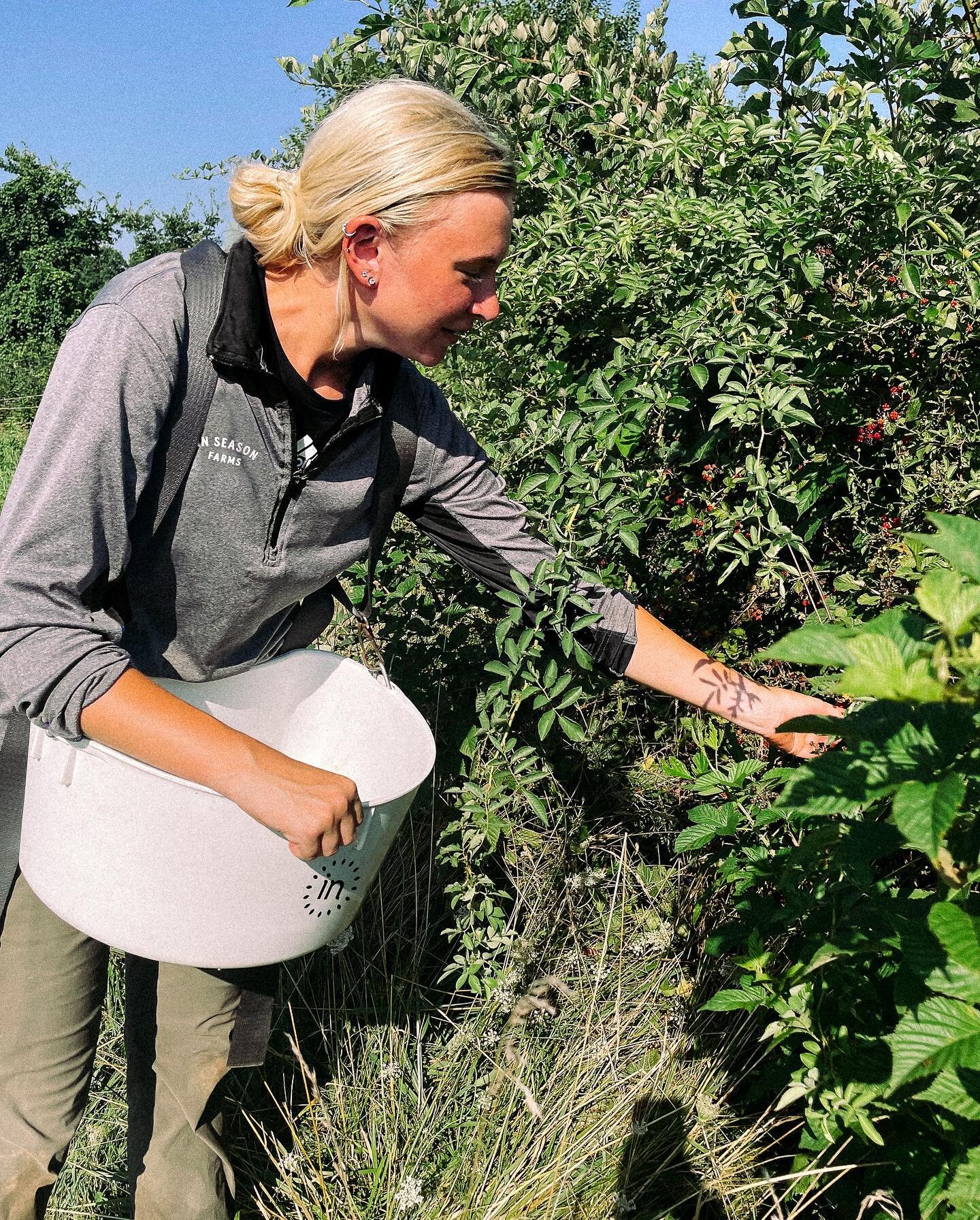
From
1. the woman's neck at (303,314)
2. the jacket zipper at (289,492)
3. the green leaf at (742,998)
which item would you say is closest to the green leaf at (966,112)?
the woman's neck at (303,314)

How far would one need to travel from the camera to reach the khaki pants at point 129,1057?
1710 millimetres

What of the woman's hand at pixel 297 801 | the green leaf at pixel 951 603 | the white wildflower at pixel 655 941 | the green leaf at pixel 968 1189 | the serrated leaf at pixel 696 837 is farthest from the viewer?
the white wildflower at pixel 655 941

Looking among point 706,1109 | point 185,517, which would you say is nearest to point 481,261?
point 185,517

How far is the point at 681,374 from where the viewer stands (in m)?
2.02

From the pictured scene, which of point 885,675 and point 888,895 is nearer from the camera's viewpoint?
point 885,675

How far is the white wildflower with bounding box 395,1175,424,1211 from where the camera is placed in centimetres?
177

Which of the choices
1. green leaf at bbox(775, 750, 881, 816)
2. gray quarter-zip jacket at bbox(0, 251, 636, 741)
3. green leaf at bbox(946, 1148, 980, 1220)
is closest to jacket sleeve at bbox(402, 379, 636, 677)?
gray quarter-zip jacket at bbox(0, 251, 636, 741)

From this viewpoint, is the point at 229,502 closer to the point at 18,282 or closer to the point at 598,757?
the point at 598,757

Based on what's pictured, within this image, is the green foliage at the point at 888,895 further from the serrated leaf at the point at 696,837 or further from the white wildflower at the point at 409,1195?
the white wildflower at the point at 409,1195

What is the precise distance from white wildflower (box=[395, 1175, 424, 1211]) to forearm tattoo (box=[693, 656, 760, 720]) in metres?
0.92

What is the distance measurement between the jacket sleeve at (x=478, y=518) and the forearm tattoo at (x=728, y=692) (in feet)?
0.47

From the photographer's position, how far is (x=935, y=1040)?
109 centimetres

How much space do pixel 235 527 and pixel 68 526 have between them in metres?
0.30

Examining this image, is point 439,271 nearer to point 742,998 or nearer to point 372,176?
point 372,176
